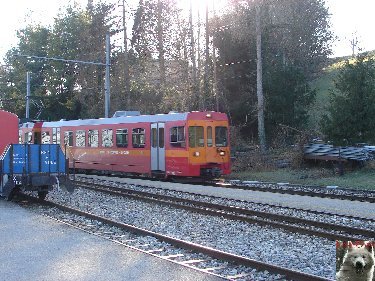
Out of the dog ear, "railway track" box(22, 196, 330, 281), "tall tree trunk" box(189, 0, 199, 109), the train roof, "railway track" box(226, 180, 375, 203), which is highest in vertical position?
"tall tree trunk" box(189, 0, 199, 109)

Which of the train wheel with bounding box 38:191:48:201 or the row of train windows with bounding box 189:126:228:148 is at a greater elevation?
the row of train windows with bounding box 189:126:228:148

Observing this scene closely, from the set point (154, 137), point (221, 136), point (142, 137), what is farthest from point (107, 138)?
point (221, 136)

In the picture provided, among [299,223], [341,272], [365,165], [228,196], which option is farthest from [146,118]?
[341,272]

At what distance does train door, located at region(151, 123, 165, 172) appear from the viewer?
23359 mm

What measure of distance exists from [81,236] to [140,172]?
46.9ft

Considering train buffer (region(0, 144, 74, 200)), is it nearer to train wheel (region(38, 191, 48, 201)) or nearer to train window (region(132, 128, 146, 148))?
train wheel (region(38, 191, 48, 201))

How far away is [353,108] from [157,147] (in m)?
8.66

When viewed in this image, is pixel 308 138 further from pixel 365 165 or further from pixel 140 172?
pixel 140 172

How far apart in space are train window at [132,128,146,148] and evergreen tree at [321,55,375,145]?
8.21 m

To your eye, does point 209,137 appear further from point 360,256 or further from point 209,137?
point 360,256

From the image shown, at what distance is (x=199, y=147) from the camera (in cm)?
2248

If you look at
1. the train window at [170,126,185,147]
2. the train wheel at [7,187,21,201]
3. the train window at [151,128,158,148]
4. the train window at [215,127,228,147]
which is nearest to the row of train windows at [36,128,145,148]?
the train window at [151,128,158,148]

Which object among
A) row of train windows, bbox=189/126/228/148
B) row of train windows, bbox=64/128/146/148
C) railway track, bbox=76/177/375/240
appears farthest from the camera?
row of train windows, bbox=64/128/146/148

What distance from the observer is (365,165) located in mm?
23469
